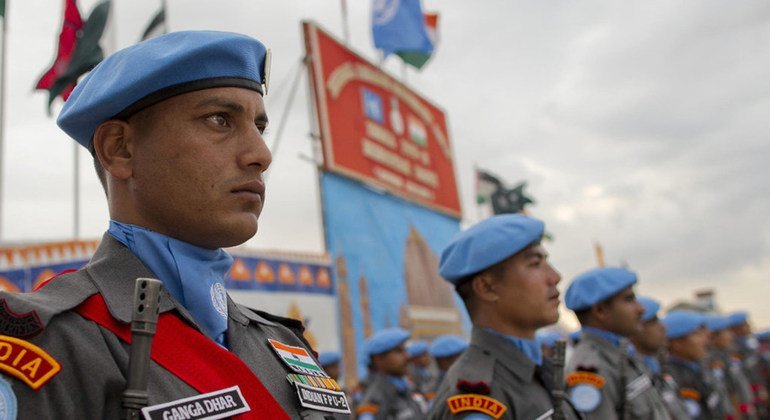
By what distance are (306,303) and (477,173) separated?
279 inches

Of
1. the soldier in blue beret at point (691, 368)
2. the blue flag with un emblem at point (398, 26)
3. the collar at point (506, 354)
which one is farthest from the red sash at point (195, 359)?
the blue flag with un emblem at point (398, 26)

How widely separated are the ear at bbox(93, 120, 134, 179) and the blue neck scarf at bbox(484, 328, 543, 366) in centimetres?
216

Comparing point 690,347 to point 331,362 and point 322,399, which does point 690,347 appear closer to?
point 331,362

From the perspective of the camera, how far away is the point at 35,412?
1.11m

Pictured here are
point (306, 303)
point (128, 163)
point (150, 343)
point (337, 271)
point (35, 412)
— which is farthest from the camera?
point (337, 271)

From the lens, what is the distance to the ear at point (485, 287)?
3398 mm

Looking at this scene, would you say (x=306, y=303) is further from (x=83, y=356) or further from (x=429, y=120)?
(x=83, y=356)

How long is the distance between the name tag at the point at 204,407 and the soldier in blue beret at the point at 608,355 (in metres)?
2.65

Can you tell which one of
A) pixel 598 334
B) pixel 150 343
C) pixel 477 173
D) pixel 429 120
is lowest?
pixel 150 343

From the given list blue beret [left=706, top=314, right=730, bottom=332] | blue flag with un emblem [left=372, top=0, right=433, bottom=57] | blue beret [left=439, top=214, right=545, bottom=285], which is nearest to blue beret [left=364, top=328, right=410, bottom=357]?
blue beret [left=439, top=214, right=545, bottom=285]

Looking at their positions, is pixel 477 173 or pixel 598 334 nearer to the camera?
pixel 598 334

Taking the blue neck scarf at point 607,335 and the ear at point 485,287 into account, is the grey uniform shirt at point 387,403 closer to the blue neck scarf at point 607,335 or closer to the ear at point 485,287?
the blue neck scarf at point 607,335

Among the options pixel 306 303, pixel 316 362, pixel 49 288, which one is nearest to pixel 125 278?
pixel 49 288

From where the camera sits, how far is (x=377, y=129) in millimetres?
14219
